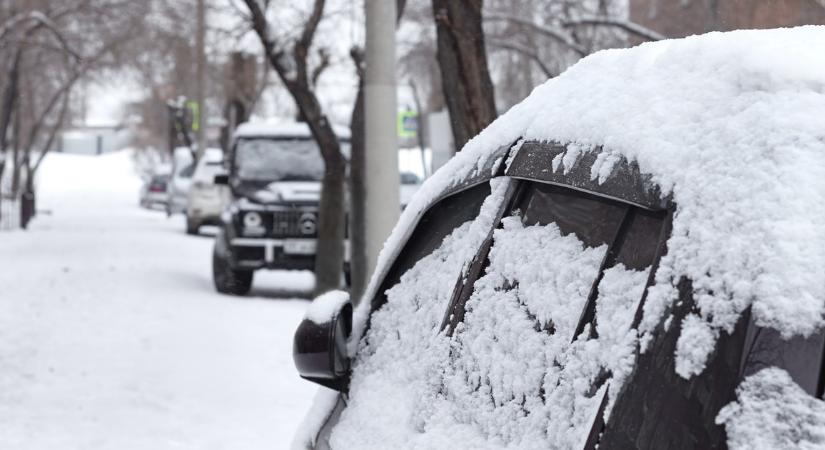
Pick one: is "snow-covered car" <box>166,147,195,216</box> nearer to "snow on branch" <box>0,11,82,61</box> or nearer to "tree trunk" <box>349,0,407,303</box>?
"snow on branch" <box>0,11,82,61</box>

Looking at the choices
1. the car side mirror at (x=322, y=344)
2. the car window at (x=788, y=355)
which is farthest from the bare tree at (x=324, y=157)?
the car window at (x=788, y=355)

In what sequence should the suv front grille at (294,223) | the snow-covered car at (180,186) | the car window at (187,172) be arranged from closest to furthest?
the suv front grille at (294,223) < the snow-covered car at (180,186) < the car window at (187,172)

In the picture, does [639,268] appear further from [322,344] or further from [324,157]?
[324,157]

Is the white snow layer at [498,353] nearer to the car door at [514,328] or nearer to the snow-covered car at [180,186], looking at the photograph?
the car door at [514,328]

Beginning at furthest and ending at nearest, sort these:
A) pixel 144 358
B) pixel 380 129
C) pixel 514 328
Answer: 1. pixel 144 358
2. pixel 380 129
3. pixel 514 328

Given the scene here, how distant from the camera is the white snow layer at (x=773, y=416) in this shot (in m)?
1.40

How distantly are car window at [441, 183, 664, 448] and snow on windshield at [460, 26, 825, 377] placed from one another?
93 millimetres

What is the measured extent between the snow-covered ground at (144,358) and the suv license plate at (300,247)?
570 mm

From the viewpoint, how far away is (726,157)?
1.70 metres

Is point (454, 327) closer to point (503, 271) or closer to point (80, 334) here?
point (503, 271)

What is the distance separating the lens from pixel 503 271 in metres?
2.34

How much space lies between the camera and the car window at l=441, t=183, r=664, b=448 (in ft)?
5.94

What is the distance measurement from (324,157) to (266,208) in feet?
2.79

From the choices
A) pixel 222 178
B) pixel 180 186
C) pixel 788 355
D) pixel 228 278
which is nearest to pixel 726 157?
pixel 788 355
